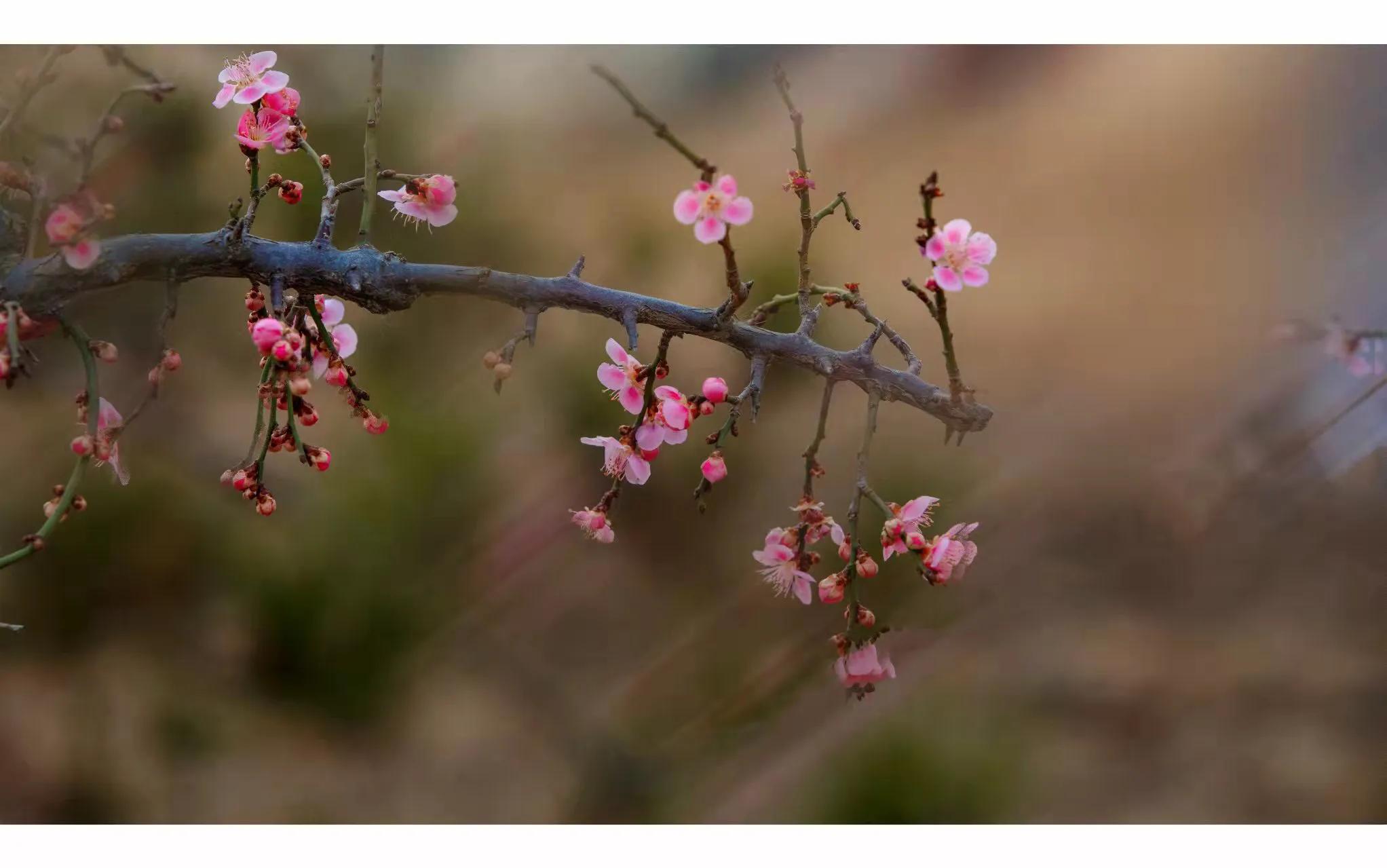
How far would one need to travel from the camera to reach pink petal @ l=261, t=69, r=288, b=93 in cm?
93

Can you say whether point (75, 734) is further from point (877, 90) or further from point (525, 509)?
point (877, 90)

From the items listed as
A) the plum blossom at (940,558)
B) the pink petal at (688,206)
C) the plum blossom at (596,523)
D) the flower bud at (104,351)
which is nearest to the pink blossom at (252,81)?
the flower bud at (104,351)

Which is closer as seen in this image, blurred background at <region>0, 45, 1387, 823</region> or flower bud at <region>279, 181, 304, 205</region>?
flower bud at <region>279, 181, 304, 205</region>

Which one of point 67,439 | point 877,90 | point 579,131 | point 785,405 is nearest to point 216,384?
point 67,439

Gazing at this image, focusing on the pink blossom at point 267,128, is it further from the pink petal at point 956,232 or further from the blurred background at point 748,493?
the pink petal at point 956,232

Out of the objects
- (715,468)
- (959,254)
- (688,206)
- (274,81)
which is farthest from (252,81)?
(959,254)

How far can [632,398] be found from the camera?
0.97 m

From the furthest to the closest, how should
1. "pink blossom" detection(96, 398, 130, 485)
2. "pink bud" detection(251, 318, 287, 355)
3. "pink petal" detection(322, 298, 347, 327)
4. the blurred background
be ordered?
1. the blurred background
2. "pink petal" detection(322, 298, 347, 327)
3. "pink blossom" detection(96, 398, 130, 485)
4. "pink bud" detection(251, 318, 287, 355)

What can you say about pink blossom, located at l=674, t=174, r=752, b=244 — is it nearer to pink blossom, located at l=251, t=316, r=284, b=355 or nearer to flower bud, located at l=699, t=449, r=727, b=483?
flower bud, located at l=699, t=449, r=727, b=483

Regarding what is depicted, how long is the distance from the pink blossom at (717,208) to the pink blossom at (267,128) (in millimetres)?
358

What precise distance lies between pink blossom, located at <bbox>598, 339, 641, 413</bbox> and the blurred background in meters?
0.43

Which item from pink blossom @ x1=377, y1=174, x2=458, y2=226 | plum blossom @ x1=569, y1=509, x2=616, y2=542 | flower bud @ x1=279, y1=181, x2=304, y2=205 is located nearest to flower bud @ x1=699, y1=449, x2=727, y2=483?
plum blossom @ x1=569, y1=509, x2=616, y2=542

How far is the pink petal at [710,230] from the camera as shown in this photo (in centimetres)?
86

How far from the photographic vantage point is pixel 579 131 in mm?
1387
